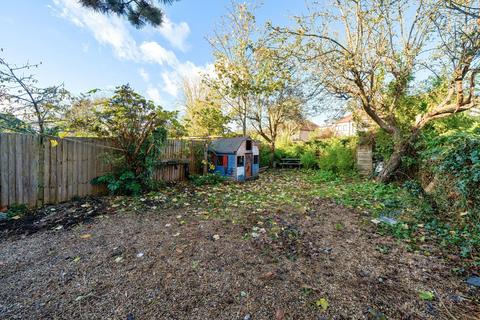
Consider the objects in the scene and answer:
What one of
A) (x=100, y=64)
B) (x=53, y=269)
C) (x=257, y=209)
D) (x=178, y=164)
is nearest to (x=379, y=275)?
(x=257, y=209)

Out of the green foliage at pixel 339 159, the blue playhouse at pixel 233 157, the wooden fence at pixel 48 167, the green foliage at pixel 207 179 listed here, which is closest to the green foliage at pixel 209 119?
the blue playhouse at pixel 233 157

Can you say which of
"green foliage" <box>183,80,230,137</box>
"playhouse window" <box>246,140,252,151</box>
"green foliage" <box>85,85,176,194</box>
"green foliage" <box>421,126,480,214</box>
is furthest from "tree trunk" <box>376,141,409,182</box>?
"green foliage" <box>183,80,230,137</box>

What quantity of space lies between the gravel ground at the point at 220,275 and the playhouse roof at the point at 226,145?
4.36 m

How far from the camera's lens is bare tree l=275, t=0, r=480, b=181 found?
17.8 feet

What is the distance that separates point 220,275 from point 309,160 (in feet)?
34.2

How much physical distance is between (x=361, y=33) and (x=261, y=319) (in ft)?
25.0

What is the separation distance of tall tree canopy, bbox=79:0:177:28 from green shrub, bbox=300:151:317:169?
984 centimetres

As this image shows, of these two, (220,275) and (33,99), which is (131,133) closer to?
(33,99)

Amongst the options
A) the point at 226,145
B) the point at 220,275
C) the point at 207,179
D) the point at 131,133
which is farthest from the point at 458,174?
the point at 131,133

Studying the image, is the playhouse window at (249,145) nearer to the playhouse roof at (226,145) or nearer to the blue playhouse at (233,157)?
the blue playhouse at (233,157)

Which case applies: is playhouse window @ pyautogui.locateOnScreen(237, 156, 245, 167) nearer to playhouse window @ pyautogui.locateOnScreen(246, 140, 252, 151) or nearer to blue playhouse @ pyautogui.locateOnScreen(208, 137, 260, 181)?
blue playhouse @ pyautogui.locateOnScreen(208, 137, 260, 181)

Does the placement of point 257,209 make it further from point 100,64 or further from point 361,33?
point 100,64

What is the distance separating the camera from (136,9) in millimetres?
3588

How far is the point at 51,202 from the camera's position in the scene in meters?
4.48
